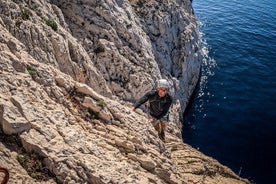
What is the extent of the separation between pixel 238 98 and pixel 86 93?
3293 cm

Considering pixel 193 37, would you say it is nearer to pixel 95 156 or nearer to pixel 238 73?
pixel 238 73

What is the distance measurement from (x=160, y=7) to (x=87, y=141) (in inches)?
979

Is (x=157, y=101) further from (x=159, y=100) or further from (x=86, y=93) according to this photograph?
(x=86, y=93)

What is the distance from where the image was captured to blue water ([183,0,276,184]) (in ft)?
116

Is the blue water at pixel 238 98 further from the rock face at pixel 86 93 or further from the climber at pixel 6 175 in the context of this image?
the climber at pixel 6 175

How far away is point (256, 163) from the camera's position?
113 feet

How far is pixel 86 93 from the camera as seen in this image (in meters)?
15.8

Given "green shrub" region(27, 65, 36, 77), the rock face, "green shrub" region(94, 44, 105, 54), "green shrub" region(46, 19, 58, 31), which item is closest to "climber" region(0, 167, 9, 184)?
the rock face

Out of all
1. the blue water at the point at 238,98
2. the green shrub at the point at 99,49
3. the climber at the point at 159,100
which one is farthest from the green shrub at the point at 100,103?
the blue water at the point at 238,98

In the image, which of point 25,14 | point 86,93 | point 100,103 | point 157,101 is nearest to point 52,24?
point 25,14

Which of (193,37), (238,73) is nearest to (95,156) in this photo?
(193,37)

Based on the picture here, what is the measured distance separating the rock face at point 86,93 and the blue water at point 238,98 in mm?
7837

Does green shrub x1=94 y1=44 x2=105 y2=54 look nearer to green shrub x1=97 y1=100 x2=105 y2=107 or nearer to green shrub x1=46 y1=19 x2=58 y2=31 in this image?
green shrub x1=46 y1=19 x2=58 y2=31

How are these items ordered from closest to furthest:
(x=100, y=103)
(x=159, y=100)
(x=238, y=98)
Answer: (x=100, y=103) < (x=159, y=100) < (x=238, y=98)
